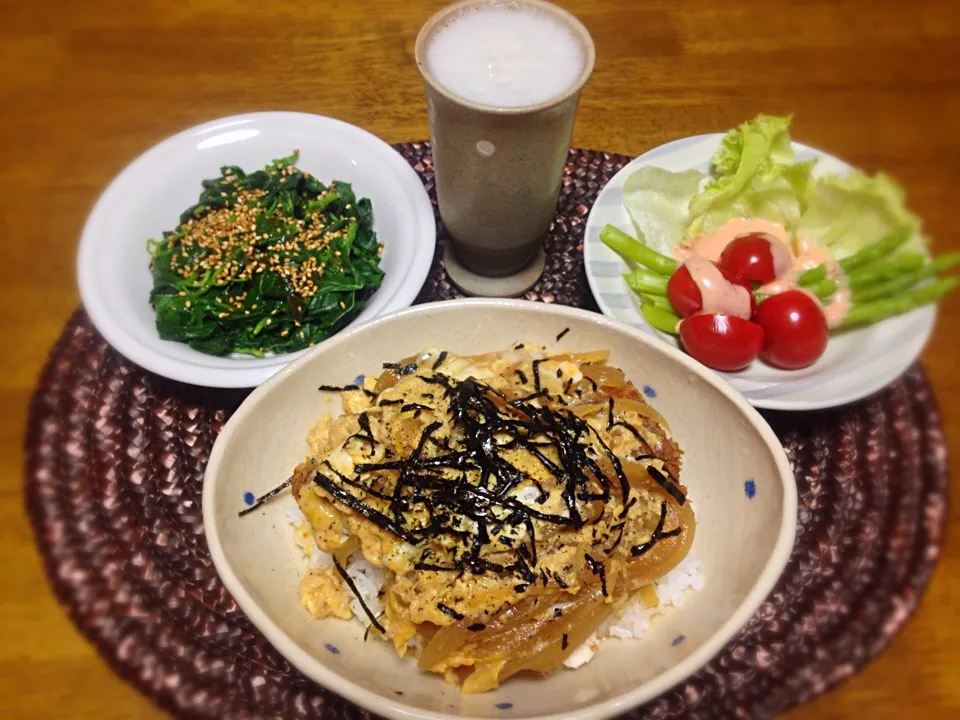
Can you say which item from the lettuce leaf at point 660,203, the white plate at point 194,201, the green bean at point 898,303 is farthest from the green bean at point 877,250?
the white plate at point 194,201

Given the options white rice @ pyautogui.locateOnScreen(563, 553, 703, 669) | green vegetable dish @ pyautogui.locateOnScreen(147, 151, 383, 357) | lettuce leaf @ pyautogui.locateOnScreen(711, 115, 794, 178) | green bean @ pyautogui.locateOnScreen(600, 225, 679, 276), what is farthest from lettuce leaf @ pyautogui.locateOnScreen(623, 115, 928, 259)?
white rice @ pyautogui.locateOnScreen(563, 553, 703, 669)

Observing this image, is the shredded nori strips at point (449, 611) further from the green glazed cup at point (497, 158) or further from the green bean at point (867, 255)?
the green bean at point (867, 255)

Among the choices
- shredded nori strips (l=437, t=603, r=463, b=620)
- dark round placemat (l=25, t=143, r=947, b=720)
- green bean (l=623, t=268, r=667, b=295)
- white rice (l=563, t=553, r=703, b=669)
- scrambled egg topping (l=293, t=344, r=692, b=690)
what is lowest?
dark round placemat (l=25, t=143, r=947, b=720)

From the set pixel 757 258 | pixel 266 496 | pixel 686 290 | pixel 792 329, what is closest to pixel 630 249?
pixel 686 290

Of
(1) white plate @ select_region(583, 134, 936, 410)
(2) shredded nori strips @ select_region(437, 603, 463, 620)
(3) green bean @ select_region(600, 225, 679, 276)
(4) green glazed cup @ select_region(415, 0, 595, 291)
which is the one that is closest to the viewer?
(2) shredded nori strips @ select_region(437, 603, 463, 620)

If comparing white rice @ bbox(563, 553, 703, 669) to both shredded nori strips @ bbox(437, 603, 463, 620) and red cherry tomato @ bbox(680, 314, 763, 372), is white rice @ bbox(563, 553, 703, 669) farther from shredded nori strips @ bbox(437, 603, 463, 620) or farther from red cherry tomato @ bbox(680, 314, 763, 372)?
red cherry tomato @ bbox(680, 314, 763, 372)

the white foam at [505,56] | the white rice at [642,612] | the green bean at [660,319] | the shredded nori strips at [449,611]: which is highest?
the white foam at [505,56]
